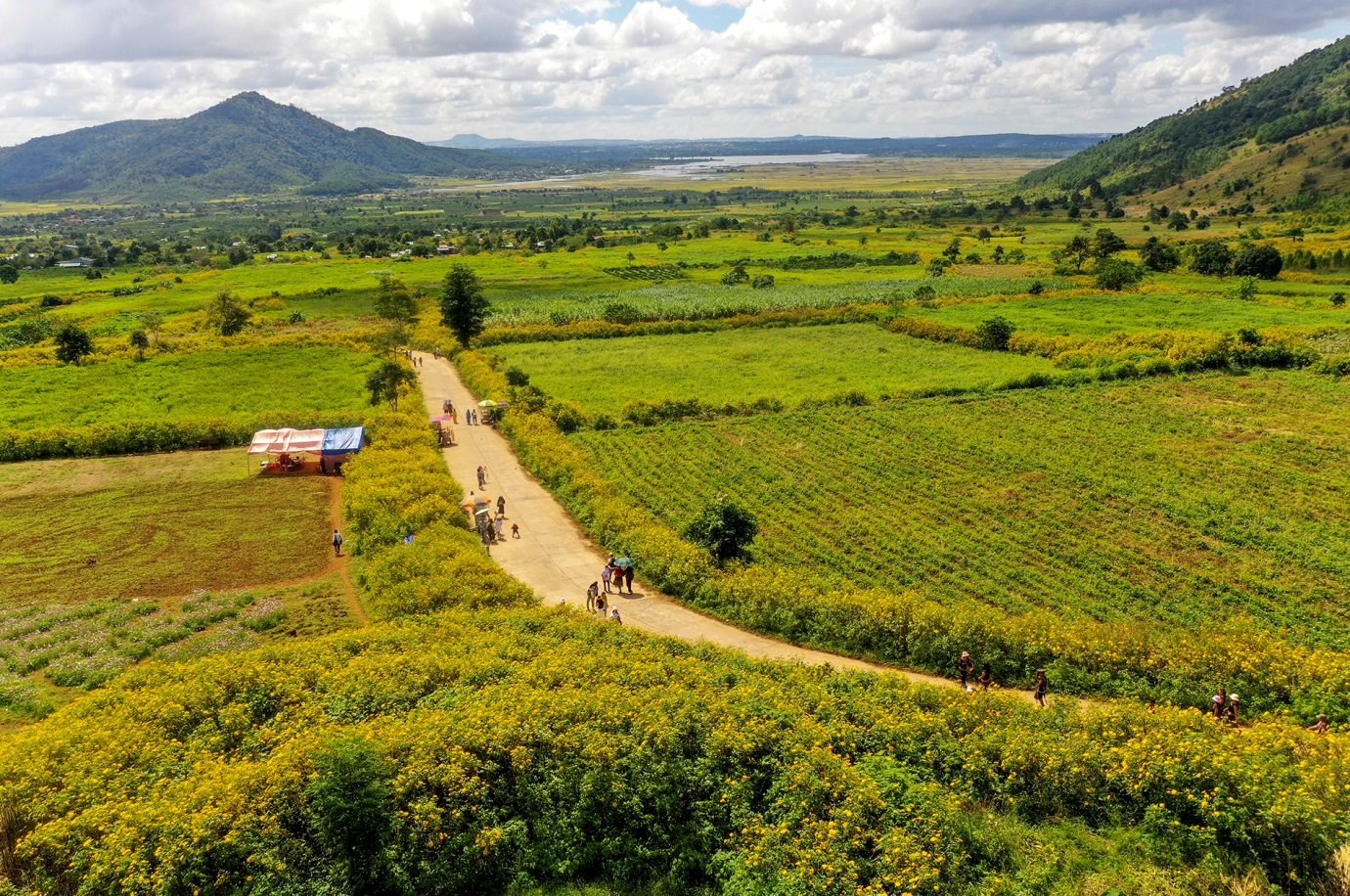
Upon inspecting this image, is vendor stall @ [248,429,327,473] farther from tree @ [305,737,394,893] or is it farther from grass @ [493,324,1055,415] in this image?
tree @ [305,737,394,893]

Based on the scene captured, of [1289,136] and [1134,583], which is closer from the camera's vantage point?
[1134,583]

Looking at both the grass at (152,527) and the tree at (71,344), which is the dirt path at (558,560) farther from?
the tree at (71,344)

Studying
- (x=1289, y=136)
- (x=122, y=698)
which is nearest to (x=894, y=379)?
(x=122, y=698)

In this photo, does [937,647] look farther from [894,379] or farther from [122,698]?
[894,379]

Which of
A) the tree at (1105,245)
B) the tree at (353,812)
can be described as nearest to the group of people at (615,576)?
the tree at (353,812)

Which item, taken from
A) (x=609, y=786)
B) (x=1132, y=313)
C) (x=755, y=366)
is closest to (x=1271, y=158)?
(x=1132, y=313)

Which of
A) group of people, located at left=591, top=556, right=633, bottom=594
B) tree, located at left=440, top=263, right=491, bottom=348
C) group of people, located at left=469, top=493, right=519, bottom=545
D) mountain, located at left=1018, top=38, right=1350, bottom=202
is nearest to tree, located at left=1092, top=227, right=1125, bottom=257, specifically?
mountain, located at left=1018, top=38, right=1350, bottom=202
